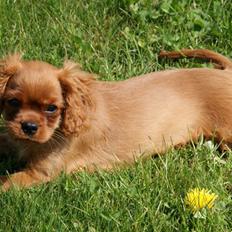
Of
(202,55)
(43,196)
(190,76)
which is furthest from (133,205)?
(202,55)

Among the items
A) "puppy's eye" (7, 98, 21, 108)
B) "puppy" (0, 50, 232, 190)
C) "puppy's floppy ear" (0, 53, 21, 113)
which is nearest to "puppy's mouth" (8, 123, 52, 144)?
"puppy" (0, 50, 232, 190)

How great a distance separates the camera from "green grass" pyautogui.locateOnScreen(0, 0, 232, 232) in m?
3.44

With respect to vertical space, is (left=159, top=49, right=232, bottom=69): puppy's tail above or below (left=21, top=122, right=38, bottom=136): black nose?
below

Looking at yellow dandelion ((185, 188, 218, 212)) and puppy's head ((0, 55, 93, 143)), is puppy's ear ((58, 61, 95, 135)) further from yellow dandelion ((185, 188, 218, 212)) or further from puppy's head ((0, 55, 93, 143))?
yellow dandelion ((185, 188, 218, 212))

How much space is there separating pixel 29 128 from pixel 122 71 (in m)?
1.37

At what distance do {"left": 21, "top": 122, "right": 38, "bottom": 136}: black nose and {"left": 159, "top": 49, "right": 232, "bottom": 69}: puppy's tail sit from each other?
1445 millimetres

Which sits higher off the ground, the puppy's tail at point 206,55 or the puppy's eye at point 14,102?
the puppy's eye at point 14,102

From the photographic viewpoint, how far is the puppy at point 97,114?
3656 millimetres

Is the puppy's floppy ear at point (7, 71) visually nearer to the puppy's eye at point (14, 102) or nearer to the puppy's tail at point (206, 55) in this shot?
the puppy's eye at point (14, 102)

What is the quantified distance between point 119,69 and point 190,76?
0.69m

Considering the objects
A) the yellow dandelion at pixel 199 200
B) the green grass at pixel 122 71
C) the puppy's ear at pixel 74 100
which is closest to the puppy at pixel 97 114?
the puppy's ear at pixel 74 100

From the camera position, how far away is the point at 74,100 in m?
3.79

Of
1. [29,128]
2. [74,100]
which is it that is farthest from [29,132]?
[74,100]

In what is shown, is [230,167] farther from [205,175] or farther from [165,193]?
[165,193]
